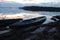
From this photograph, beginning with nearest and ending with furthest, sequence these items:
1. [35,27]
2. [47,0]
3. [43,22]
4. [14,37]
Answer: [14,37] < [35,27] < [43,22] < [47,0]

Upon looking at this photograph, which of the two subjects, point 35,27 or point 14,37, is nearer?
point 14,37

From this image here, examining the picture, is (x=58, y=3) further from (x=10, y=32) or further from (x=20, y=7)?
(x=10, y=32)

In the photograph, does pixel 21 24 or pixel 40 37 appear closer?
pixel 40 37

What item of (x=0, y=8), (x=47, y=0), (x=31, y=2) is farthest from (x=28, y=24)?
(x=47, y=0)

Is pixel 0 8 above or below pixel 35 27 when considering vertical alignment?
above

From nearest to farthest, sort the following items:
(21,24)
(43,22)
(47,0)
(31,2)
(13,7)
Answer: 1. (21,24)
2. (43,22)
3. (13,7)
4. (31,2)
5. (47,0)

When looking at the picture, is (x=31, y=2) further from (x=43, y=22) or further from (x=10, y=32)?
(x=10, y=32)

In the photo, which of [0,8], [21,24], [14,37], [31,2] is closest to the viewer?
[14,37]

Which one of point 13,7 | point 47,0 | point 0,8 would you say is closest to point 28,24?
point 0,8

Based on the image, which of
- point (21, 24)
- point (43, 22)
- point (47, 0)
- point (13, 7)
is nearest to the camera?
point (21, 24)
